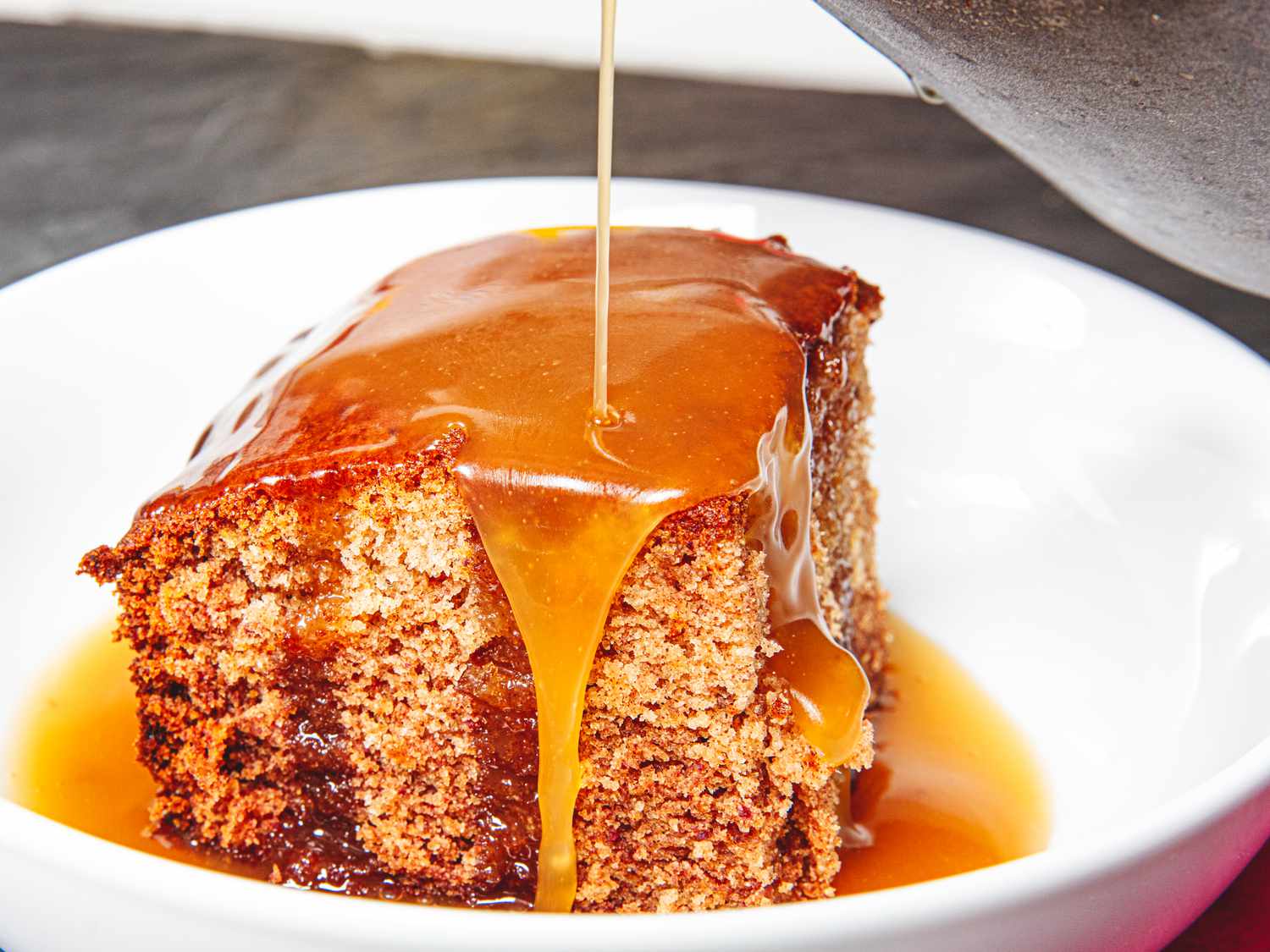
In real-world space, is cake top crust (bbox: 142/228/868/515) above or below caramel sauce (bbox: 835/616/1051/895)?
above

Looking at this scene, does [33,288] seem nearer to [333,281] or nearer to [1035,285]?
[333,281]

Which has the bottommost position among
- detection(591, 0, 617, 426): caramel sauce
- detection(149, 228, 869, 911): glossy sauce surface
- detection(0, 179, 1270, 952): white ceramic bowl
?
detection(0, 179, 1270, 952): white ceramic bowl

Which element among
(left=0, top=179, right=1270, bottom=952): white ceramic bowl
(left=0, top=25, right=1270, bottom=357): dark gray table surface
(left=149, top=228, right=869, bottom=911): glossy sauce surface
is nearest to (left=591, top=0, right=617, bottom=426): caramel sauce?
(left=149, top=228, right=869, bottom=911): glossy sauce surface

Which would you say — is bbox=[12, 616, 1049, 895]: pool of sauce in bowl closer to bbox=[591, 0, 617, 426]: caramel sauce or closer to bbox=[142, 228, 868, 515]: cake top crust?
bbox=[142, 228, 868, 515]: cake top crust

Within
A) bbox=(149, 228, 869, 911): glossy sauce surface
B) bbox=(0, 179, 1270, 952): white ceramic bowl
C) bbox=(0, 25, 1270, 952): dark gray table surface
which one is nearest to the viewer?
bbox=(149, 228, 869, 911): glossy sauce surface

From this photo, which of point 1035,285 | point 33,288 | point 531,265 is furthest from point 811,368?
point 33,288

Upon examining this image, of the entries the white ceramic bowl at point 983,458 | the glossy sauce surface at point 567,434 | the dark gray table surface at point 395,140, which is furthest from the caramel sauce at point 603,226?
the dark gray table surface at point 395,140

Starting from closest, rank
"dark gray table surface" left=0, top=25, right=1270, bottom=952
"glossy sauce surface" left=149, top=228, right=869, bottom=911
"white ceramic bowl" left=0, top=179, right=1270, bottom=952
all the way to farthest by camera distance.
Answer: "glossy sauce surface" left=149, top=228, right=869, bottom=911, "white ceramic bowl" left=0, top=179, right=1270, bottom=952, "dark gray table surface" left=0, top=25, right=1270, bottom=952
